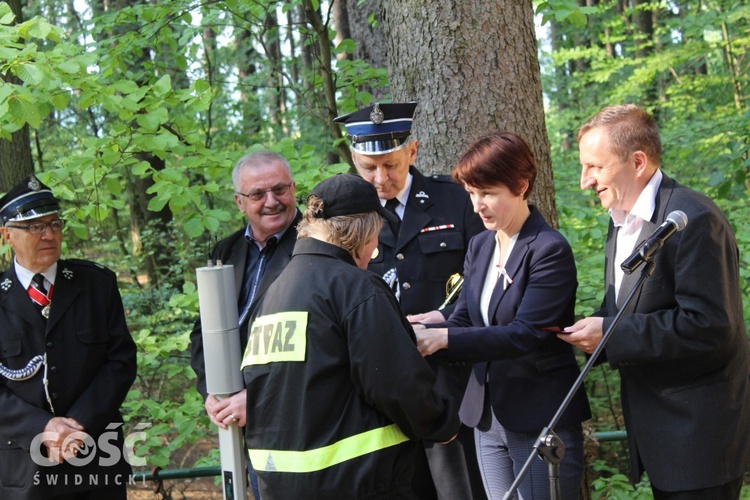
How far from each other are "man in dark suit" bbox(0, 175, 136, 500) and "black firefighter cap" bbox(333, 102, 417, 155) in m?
1.45

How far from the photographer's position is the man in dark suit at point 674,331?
7.89 ft

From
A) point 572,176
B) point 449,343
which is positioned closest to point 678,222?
point 449,343

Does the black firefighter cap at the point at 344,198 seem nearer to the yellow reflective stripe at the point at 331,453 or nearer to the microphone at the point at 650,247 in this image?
the yellow reflective stripe at the point at 331,453

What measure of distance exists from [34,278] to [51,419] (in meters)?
0.66

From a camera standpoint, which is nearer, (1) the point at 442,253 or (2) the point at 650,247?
(2) the point at 650,247

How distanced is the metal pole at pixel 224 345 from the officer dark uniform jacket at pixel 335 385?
0.44 metres

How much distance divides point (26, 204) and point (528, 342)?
2.35 m

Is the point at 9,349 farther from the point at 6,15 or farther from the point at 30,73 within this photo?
the point at 6,15

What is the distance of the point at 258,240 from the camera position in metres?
3.52

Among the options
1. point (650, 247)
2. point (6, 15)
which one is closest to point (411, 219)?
point (650, 247)

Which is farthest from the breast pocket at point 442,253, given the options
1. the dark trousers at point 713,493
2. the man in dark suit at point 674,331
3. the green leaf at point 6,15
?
the green leaf at point 6,15

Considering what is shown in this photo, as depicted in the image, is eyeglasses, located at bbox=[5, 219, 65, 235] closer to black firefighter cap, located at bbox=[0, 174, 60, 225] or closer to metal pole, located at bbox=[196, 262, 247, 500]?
black firefighter cap, located at bbox=[0, 174, 60, 225]

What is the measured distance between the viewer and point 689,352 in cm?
243

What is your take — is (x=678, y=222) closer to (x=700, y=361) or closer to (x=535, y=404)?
(x=700, y=361)
